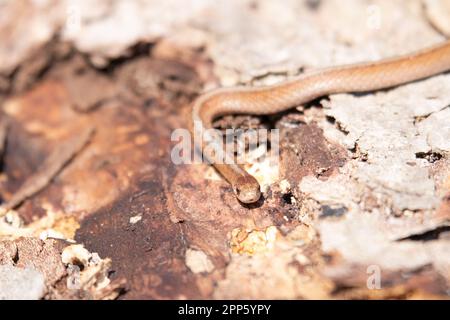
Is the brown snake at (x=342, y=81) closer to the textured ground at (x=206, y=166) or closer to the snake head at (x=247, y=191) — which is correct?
the textured ground at (x=206, y=166)

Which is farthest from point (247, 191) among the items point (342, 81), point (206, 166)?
point (342, 81)

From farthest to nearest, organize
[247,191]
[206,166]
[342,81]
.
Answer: [342,81] → [206,166] → [247,191]

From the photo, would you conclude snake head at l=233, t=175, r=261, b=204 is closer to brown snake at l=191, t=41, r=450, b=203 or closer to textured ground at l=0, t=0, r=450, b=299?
textured ground at l=0, t=0, r=450, b=299

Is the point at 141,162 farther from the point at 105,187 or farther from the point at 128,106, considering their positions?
the point at 128,106

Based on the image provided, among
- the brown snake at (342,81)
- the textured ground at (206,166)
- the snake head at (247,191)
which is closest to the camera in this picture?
the textured ground at (206,166)

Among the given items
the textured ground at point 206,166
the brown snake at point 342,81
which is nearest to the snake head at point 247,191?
the textured ground at point 206,166

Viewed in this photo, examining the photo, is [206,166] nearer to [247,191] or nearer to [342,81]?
[247,191]

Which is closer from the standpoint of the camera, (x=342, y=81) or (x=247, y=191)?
(x=247, y=191)

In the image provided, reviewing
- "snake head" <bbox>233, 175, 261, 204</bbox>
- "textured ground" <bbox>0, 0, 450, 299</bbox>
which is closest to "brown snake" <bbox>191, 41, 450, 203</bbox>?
"textured ground" <bbox>0, 0, 450, 299</bbox>
